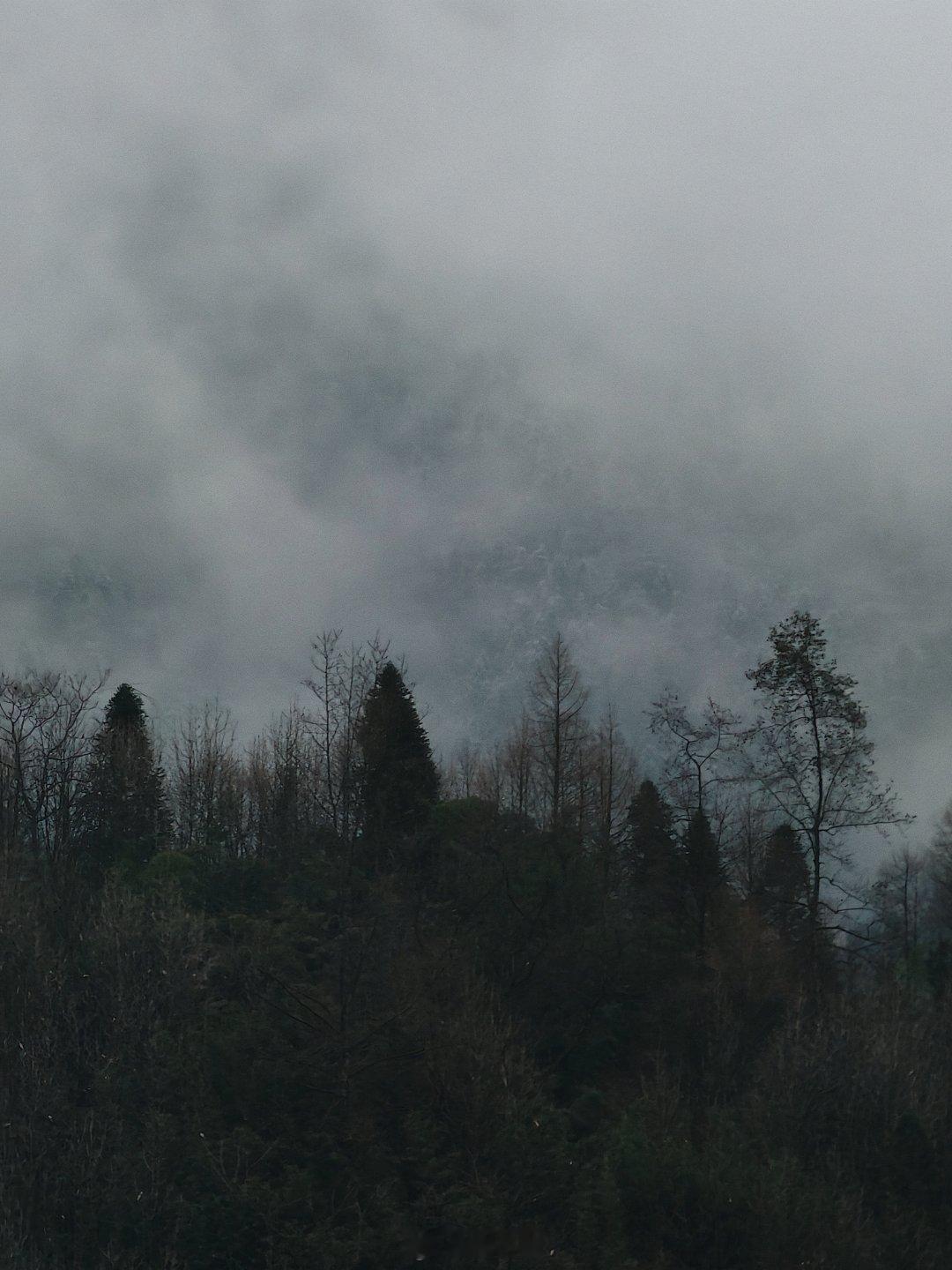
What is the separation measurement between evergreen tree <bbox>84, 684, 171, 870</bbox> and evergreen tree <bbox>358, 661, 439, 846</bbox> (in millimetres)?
9564

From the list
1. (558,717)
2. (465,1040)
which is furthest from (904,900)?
(465,1040)

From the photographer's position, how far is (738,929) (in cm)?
3538

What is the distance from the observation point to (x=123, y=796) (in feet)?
150

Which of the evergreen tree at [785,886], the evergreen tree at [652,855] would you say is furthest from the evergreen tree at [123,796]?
the evergreen tree at [785,886]

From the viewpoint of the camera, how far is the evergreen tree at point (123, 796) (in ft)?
143

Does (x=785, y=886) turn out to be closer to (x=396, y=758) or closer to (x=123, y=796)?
(x=396, y=758)

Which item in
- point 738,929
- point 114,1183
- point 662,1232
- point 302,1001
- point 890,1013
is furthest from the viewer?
point 738,929

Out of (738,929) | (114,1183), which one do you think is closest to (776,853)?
(738,929)

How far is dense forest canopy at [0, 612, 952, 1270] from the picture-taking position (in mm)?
21234

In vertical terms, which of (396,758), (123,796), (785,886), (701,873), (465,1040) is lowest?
(465,1040)

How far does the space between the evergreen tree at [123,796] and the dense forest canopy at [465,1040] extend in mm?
285

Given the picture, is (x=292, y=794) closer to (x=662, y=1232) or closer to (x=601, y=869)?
(x=601, y=869)

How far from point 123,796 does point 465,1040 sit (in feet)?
84.9

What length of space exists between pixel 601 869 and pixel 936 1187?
15.7 meters
